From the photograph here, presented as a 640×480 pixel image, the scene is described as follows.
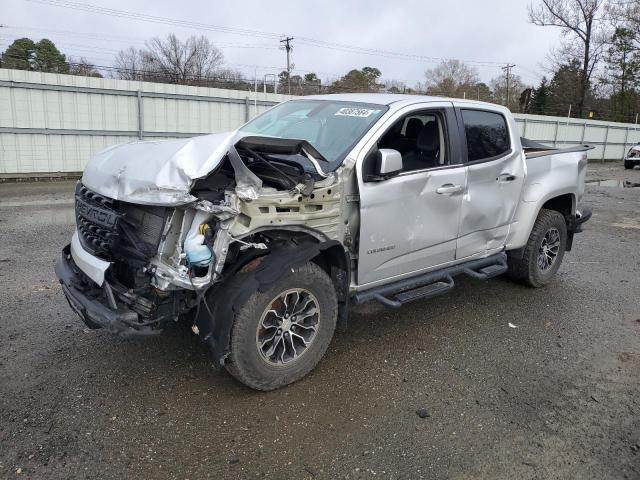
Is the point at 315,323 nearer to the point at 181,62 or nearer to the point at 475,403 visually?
the point at 475,403

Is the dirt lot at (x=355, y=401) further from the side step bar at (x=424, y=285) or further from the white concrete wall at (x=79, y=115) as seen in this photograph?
the white concrete wall at (x=79, y=115)

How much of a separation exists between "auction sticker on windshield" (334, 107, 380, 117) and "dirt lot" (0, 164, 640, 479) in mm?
1822

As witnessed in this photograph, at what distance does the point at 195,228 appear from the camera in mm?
3004

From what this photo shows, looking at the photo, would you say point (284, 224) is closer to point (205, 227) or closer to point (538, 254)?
point (205, 227)

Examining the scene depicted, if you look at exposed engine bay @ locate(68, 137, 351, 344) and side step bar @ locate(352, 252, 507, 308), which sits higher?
exposed engine bay @ locate(68, 137, 351, 344)

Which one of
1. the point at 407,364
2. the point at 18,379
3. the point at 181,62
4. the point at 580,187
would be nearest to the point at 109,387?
the point at 18,379

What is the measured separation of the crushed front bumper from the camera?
3.04 metres

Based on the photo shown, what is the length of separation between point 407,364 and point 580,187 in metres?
3.38

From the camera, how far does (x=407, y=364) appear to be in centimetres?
393

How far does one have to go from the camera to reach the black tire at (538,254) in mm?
5504

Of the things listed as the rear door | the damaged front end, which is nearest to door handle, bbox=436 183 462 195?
the rear door

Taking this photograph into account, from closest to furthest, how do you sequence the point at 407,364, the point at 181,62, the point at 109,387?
the point at 109,387, the point at 407,364, the point at 181,62

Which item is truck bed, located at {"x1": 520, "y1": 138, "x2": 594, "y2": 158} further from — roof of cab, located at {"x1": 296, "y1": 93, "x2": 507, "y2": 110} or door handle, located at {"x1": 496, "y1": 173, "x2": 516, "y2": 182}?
roof of cab, located at {"x1": 296, "y1": 93, "x2": 507, "y2": 110}

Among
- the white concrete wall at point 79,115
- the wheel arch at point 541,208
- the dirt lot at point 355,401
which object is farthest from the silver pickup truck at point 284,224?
the white concrete wall at point 79,115
